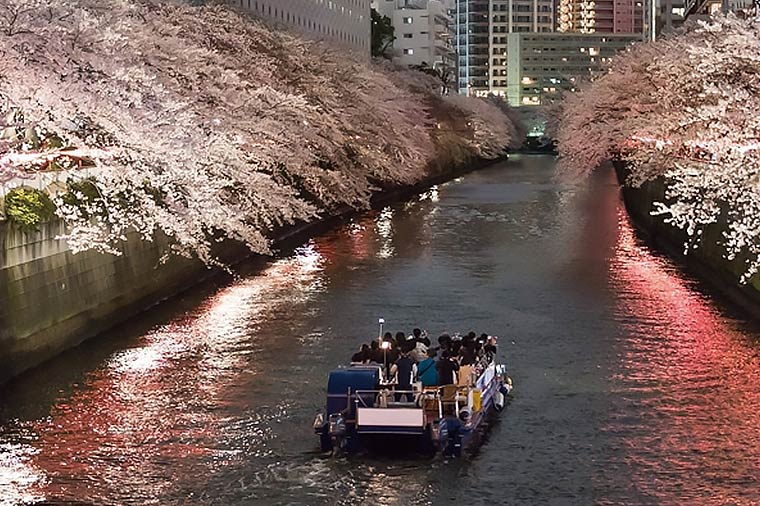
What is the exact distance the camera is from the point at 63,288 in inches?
779

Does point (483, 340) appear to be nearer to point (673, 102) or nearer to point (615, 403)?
point (615, 403)

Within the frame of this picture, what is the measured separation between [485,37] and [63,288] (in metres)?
168

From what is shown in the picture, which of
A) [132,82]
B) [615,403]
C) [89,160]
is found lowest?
[615,403]

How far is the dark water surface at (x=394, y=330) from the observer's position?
1302 centimetres

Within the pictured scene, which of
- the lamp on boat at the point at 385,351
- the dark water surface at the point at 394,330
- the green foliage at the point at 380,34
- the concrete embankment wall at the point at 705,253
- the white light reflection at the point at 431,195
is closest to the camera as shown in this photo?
the dark water surface at the point at 394,330

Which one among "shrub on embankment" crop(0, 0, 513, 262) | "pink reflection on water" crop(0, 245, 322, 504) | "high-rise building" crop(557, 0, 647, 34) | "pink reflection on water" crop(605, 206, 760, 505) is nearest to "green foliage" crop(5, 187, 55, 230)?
"shrub on embankment" crop(0, 0, 513, 262)

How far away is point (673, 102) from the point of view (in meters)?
32.0

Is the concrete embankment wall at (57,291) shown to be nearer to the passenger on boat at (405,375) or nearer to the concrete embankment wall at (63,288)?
the concrete embankment wall at (63,288)

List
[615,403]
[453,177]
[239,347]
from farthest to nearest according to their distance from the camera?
[453,177]
[239,347]
[615,403]

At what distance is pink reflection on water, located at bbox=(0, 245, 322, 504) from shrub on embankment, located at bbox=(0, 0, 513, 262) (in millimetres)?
1899

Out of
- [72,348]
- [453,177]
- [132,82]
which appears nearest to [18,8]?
[132,82]

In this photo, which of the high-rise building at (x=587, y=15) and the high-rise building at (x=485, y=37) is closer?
the high-rise building at (x=485, y=37)

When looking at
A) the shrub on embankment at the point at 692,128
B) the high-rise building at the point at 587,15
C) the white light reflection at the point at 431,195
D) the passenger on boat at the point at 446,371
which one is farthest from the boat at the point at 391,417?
the high-rise building at the point at 587,15

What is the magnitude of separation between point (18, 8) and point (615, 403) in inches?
380
